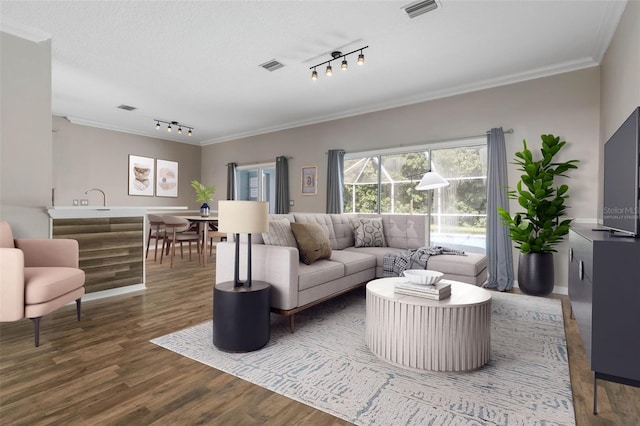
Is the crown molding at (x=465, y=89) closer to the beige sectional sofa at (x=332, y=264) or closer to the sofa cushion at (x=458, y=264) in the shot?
the beige sectional sofa at (x=332, y=264)

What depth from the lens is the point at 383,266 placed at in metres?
3.86

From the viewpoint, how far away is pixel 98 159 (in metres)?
7.08

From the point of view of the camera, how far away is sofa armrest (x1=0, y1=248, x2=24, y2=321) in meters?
2.32

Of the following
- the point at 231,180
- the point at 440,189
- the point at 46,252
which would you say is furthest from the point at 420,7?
the point at 231,180

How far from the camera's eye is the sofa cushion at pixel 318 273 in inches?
110

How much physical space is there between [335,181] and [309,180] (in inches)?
29.0

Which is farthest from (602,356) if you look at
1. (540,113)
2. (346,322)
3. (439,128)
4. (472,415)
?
(439,128)

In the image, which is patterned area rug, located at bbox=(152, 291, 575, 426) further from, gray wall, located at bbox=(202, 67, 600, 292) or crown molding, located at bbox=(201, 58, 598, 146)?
crown molding, located at bbox=(201, 58, 598, 146)

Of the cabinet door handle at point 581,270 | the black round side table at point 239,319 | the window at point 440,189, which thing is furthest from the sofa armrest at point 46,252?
the window at point 440,189

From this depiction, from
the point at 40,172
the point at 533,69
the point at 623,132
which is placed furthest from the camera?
the point at 533,69

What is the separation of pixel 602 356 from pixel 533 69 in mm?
3787

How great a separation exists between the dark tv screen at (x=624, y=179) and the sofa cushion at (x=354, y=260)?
6.79ft

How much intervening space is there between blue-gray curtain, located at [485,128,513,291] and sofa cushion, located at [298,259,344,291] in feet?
7.84

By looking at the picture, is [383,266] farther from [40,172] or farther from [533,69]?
[40,172]
